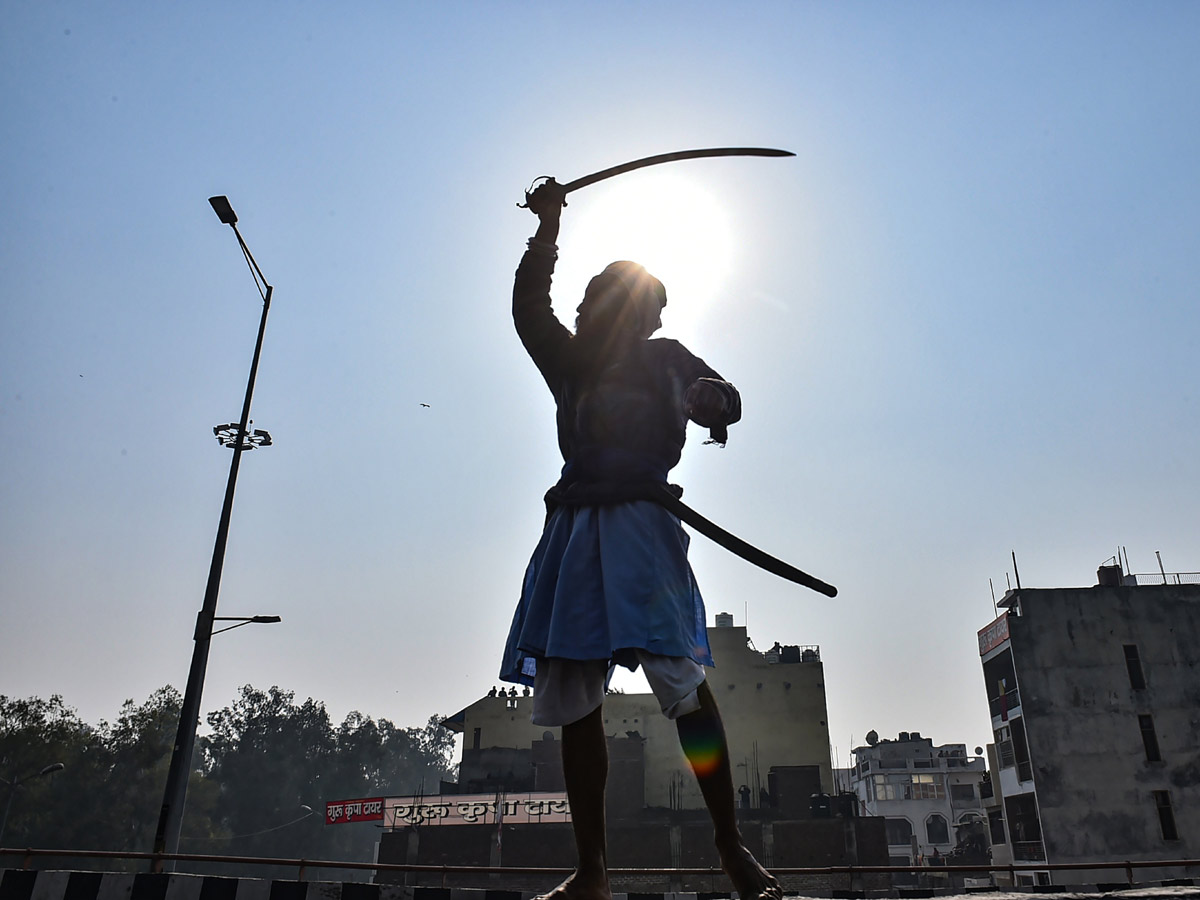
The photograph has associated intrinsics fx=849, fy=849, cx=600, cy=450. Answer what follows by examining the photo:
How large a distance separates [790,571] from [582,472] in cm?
87

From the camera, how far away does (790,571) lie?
3182 millimetres

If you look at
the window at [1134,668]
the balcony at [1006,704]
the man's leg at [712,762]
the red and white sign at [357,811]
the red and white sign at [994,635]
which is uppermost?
the red and white sign at [994,635]

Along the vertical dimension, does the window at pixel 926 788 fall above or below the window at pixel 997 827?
above

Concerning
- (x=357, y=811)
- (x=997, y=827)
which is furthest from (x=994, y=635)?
(x=357, y=811)

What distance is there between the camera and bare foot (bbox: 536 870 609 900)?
2719 mm

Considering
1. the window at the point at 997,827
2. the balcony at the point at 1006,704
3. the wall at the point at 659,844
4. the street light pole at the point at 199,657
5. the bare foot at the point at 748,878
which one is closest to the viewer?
the bare foot at the point at 748,878

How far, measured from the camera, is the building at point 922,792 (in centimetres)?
6525

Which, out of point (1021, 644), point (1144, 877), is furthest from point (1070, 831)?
point (1021, 644)

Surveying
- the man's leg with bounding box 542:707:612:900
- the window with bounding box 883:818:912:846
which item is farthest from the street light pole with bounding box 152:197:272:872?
the window with bounding box 883:818:912:846

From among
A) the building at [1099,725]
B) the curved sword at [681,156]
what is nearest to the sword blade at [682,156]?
the curved sword at [681,156]

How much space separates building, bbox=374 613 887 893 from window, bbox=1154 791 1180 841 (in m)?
10.2

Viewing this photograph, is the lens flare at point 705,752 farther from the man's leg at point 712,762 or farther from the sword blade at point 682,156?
the sword blade at point 682,156

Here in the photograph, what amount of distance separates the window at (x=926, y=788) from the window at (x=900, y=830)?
6.46 feet

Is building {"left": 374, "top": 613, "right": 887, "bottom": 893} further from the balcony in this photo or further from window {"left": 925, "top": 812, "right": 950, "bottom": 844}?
window {"left": 925, "top": 812, "right": 950, "bottom": 844}
